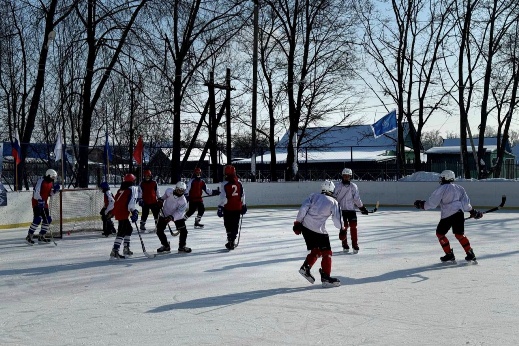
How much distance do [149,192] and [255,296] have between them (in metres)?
7.87

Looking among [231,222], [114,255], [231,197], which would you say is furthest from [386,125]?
[114,255]

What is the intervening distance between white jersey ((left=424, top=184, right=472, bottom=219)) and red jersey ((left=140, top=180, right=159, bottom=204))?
22.0 ft

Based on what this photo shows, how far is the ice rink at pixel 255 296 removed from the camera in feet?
18.9

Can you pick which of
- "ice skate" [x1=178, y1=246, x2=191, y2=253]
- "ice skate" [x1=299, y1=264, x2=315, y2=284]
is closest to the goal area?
"ice skate" [x1=178, y1=246, x2=191, y2=253]

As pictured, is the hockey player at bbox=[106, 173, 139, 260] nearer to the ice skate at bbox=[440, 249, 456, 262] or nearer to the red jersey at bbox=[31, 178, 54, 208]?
the red jersey at bbox=[31, 178, 54, 208]

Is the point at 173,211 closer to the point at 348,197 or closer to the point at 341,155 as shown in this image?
the point at 348,197

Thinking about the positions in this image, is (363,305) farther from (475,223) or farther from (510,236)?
(475,223)

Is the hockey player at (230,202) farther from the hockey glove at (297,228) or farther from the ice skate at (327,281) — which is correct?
the ice skate at (327,281)

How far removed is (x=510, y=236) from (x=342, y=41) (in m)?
Result: 16.8

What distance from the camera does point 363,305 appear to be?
701 centimetres

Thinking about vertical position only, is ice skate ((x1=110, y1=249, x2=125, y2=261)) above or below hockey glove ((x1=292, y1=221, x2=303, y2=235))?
below

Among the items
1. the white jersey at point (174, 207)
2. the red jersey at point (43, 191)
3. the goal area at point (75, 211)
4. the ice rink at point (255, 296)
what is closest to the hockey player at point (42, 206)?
the red jersey at point (43, 191)

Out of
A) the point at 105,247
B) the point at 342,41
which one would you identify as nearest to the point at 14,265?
the point at 105,247

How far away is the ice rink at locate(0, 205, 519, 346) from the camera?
5.76 meters
